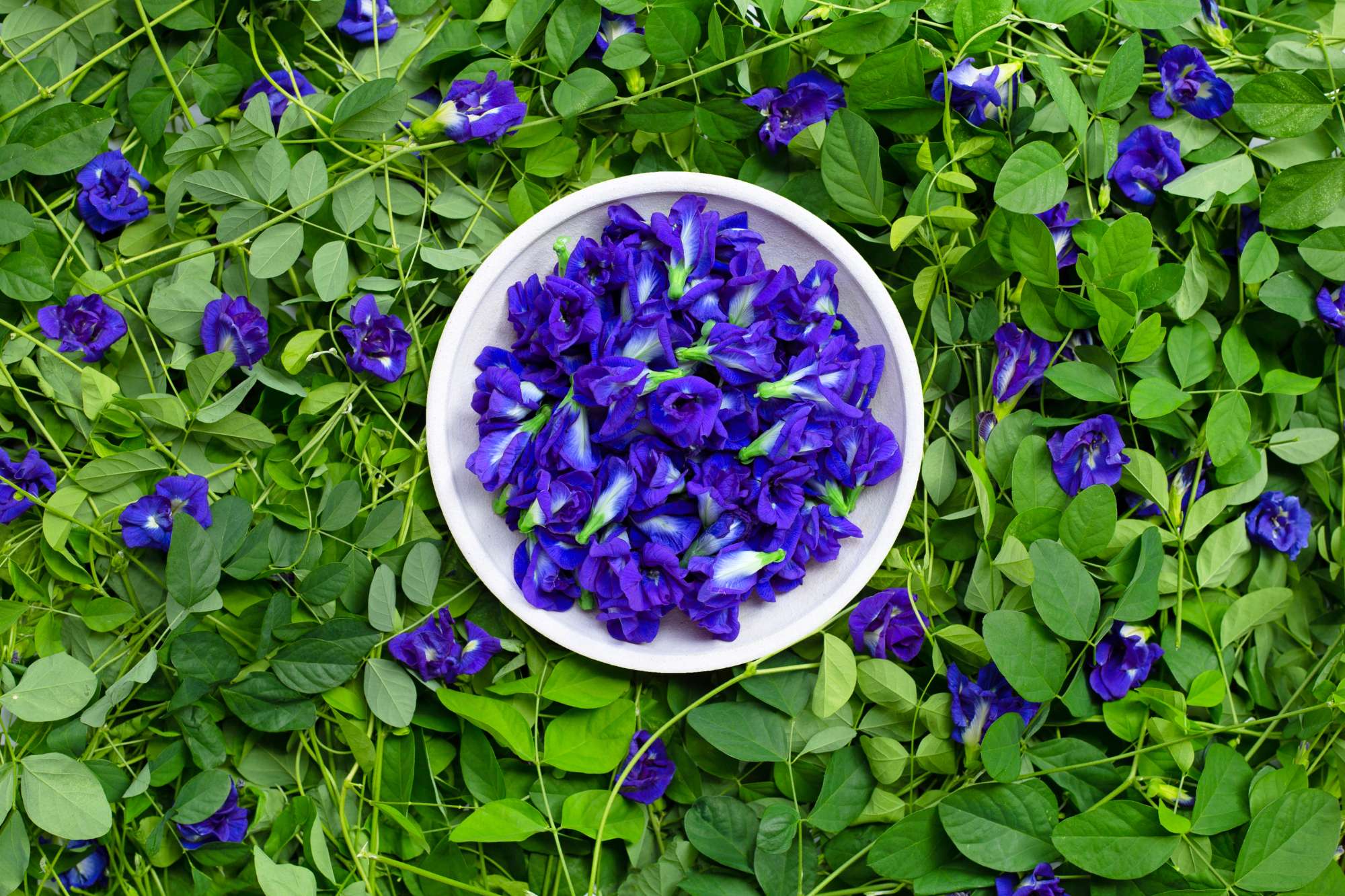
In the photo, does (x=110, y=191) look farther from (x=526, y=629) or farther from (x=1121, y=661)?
(x=1121, y=661)

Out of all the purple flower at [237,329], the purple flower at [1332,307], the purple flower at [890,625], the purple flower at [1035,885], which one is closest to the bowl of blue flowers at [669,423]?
the purple flower at [890,625]

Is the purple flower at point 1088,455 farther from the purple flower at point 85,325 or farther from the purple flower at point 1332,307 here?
the purple flower at point 85,325

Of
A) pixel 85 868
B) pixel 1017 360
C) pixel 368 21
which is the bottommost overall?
pixel 85 868

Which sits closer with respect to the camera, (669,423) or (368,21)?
(669,423)

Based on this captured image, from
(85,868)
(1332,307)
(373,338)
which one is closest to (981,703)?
(1332,307)

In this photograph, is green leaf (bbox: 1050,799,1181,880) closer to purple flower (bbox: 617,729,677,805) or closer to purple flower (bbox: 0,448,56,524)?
purple flower (bbox: 617,729,677,805)

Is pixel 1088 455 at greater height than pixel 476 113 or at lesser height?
lesser

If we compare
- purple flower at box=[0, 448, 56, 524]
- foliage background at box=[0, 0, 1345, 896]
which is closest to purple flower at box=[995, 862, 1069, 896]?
foliage background at box=[0, 0, 1345, 896]
